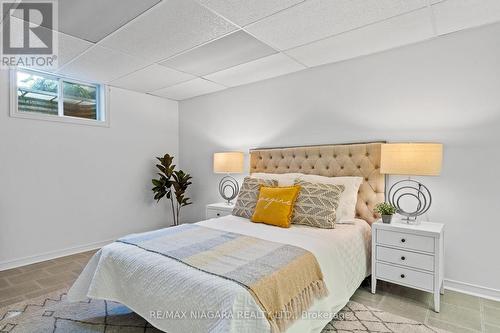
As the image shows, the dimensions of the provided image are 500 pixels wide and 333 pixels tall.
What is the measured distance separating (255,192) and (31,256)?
113 inches

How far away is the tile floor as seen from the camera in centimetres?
203

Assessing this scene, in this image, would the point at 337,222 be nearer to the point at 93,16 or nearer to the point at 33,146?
the point at 93,16

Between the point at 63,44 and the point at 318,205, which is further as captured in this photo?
the point at 63,44

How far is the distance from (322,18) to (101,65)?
2.62m

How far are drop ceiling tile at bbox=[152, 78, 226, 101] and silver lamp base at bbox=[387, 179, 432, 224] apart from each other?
2.83 meters

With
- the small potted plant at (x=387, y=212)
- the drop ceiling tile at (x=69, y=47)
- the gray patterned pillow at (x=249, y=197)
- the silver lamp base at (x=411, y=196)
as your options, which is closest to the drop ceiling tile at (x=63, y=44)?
the drop ceiling tile at (x=69, y=47)

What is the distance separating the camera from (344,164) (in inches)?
119

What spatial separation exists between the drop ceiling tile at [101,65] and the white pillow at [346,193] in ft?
8.30

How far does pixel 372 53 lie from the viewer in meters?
2.91

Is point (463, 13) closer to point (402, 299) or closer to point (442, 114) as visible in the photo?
point (442, 114)

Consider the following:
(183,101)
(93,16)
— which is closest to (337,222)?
(93,16)

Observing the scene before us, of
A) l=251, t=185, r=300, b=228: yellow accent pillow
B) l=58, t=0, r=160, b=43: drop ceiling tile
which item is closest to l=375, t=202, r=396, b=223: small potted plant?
l=251, t=185, r=300, b=228: yellow accent pillow

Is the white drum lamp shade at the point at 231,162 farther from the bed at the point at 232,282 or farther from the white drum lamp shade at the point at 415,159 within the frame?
the white drum lamp shade at the point at 415,159

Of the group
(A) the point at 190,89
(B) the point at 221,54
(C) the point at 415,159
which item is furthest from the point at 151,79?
(C) the point at 415,159
